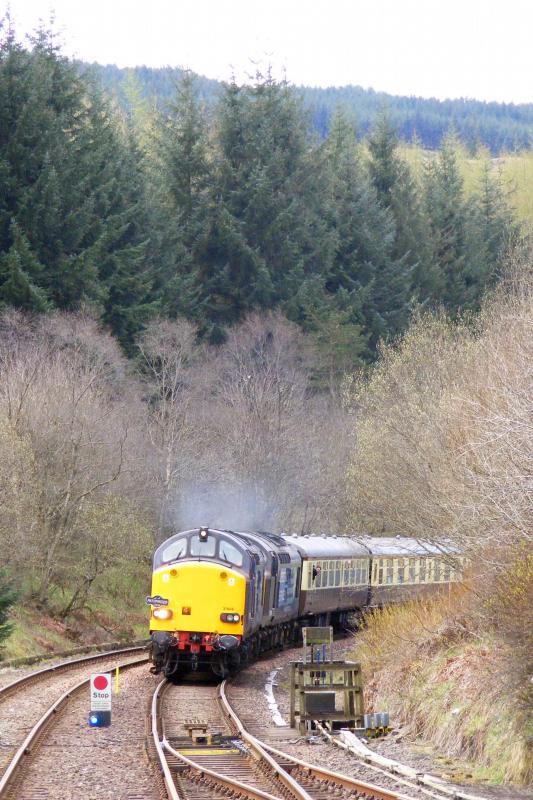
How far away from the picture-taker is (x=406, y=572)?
3528 centimetres

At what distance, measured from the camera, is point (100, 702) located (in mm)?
16516

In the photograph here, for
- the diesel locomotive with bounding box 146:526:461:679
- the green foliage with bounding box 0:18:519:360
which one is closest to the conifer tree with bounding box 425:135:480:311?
the green foliage with bounding box 0:18:519:360

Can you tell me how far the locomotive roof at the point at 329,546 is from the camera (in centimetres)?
2963

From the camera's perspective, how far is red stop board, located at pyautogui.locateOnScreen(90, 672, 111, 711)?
16422 millimetres

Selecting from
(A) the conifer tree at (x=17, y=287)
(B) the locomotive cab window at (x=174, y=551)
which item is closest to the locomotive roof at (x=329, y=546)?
(B) the locomotive cab window at (x=174, y=551)

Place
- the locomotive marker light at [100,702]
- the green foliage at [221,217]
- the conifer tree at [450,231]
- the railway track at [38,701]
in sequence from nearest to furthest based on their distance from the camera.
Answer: the railway track at [38,701]
the locomotive marker light at [100,702]
the green foliage at [221,217]
the conifer tree at [450,231]

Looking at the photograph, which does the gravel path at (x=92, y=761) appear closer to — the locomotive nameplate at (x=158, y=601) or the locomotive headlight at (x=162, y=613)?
the locomotive headlight at (x=162, y=613)

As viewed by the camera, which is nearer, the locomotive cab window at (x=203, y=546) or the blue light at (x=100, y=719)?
the blue light at (x=100, y=719)

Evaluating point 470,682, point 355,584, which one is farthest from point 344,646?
point 470,682

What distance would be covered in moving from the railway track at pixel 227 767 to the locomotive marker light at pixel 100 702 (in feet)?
2.21

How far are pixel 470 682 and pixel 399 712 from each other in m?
2.08

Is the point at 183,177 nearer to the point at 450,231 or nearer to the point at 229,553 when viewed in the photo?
the point at 450,231

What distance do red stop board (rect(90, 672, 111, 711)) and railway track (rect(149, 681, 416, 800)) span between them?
28.9 inches

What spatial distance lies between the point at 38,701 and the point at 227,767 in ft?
21.2
